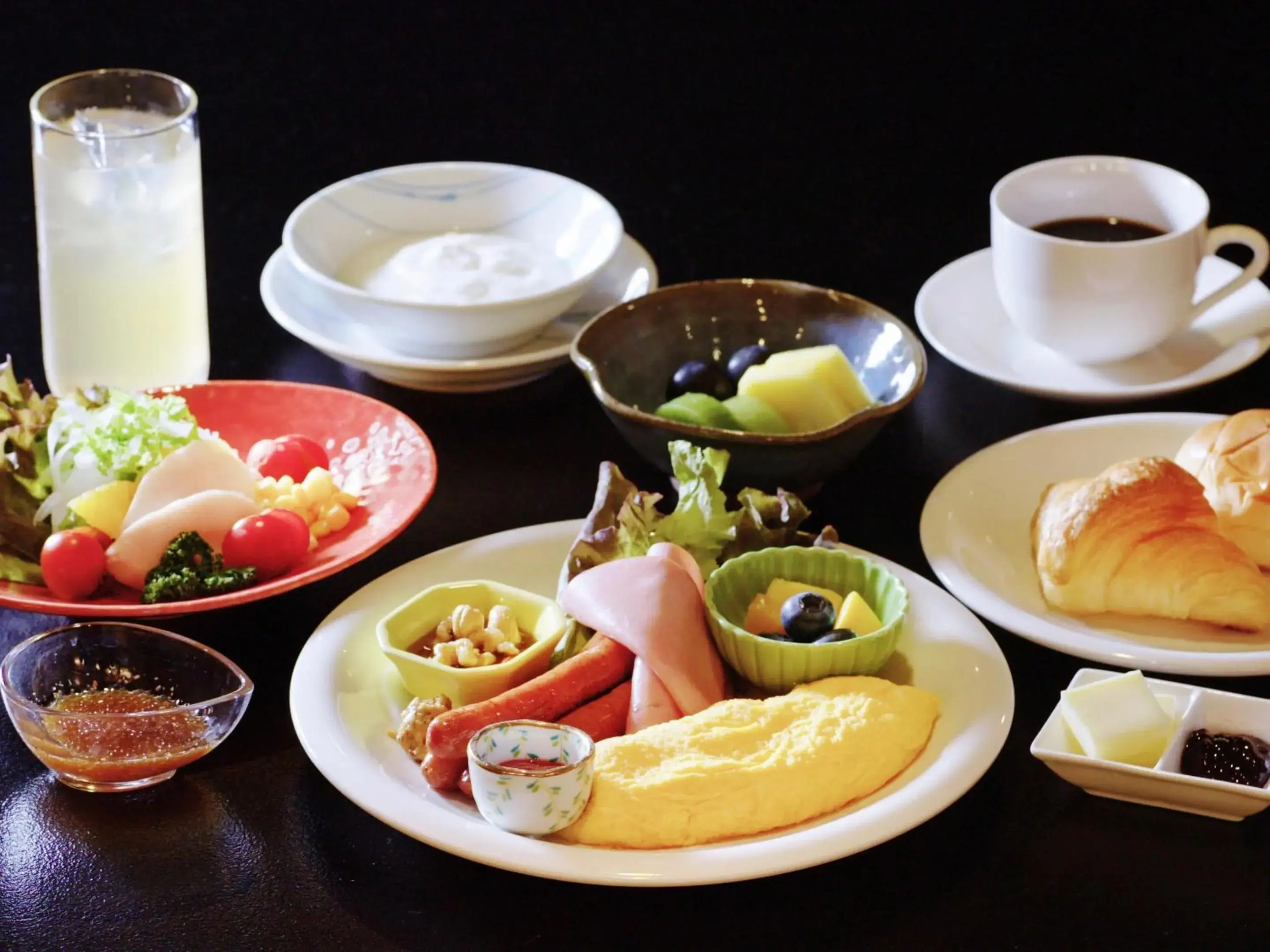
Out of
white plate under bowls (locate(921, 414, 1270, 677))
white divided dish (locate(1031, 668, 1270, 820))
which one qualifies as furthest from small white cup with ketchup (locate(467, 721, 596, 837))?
white plate under bowls (locate(921, 414, 1270, 677))

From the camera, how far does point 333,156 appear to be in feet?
9.60

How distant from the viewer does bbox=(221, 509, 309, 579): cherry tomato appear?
1.59 m

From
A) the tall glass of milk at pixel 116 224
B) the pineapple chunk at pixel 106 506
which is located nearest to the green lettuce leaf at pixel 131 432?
the pineapple chunk at pixel 106 506

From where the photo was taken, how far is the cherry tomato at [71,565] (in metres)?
1.55

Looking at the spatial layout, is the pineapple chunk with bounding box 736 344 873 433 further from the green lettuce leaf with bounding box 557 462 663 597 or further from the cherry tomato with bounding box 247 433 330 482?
the cherry tomato with bounding box 247 433 330 482

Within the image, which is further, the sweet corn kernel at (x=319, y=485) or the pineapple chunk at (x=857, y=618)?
the sweet corn kernel at (x=319, y=485)

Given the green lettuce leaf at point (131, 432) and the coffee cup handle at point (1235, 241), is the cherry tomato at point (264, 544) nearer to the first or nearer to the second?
the green lettuce leaf at point (131, 432)

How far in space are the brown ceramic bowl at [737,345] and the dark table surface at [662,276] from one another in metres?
0.11

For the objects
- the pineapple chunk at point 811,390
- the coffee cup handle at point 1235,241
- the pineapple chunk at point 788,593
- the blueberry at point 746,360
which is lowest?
the pineapple chunk at point 788,593

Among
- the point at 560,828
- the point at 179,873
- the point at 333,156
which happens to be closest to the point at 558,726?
the point at 560,828

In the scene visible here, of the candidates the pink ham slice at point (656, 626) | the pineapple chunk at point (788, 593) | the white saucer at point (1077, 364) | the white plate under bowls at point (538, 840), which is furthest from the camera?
the white saucer at point (1077, 364)

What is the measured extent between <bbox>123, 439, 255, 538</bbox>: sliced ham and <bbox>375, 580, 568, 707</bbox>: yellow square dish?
0.95 ft

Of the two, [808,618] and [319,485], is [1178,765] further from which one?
[319,485]

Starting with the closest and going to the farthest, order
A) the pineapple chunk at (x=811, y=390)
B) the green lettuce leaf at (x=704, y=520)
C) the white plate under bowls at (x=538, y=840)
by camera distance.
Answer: the white plate under bowls at (x=538, y=840) → the green lettuce leaf at (x=704, y=520) → the pineapple chunk at (x=811, y=390)
